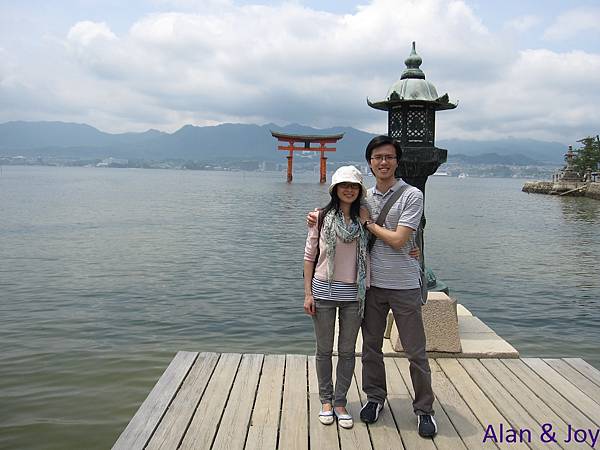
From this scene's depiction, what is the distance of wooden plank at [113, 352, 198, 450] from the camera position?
10.8 ft

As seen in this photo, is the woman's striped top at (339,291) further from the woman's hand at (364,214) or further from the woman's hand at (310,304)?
the woman's hand at (364,214)

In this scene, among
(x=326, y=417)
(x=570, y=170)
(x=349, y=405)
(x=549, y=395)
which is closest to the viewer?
(x=326, y=417)

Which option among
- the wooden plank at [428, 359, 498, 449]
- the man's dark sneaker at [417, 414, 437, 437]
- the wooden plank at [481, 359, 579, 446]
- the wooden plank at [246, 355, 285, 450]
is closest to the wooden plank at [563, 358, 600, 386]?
the wooden plank at [481, 359, 579, 446]

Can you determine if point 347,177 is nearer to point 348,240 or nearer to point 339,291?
point 348,240

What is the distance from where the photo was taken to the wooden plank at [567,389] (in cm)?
378

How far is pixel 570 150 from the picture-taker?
5197cm

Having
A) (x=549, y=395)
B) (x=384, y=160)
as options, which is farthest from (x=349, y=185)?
(x=549, y=395)

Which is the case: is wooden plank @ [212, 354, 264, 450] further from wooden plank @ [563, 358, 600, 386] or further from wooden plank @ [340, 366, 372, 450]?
wooden plank @ [563, 358, 600, 386]

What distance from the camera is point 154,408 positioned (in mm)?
3699

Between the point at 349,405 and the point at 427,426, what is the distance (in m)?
0.61

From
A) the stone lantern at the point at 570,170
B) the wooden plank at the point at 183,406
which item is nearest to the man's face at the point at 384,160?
the wooden plank at the point at 183,406

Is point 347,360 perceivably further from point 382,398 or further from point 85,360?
point 85,360

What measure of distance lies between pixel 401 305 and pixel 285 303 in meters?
6.29

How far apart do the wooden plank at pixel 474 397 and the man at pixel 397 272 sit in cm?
45
